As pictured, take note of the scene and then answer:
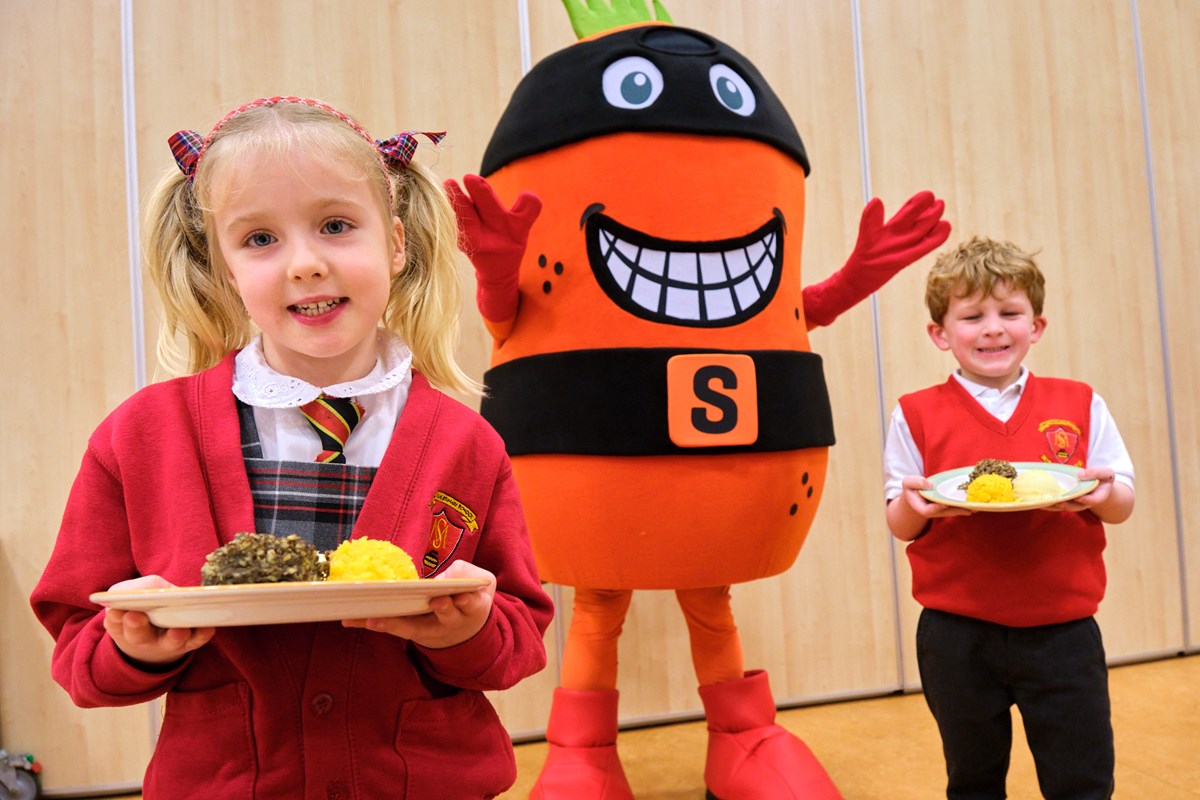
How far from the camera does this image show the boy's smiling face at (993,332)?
66.1 inches

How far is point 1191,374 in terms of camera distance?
296 centimetres

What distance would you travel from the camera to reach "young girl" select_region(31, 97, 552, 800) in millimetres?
819

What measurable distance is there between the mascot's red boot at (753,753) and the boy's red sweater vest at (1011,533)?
400mm

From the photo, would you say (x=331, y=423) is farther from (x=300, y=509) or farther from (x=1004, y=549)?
(x=1004, y=549)

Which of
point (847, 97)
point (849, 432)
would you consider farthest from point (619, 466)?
point (847, 97)

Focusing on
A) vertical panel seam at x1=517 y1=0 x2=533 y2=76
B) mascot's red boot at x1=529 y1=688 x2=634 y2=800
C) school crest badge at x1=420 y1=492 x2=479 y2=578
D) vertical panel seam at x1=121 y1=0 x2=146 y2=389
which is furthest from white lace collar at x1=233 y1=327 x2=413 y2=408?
vertical panel seam at x1=517 y1=0 x2=533 y2=76

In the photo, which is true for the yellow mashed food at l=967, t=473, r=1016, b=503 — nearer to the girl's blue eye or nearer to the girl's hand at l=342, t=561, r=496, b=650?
the girl's blue eye

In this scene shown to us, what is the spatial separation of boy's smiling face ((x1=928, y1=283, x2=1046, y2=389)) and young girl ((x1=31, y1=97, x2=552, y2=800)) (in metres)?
1.05

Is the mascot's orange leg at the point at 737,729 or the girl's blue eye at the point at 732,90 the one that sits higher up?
the girl's blue eye at the point at 732,90

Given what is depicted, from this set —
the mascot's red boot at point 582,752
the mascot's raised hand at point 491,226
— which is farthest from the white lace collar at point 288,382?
the mascot's red boot at point 582,752

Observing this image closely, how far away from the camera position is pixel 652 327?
1682 mm

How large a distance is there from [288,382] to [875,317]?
208cm

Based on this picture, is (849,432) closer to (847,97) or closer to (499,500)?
(847,97)

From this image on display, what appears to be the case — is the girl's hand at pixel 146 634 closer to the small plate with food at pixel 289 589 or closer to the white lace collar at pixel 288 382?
the small plate with food at pixel 289 589
